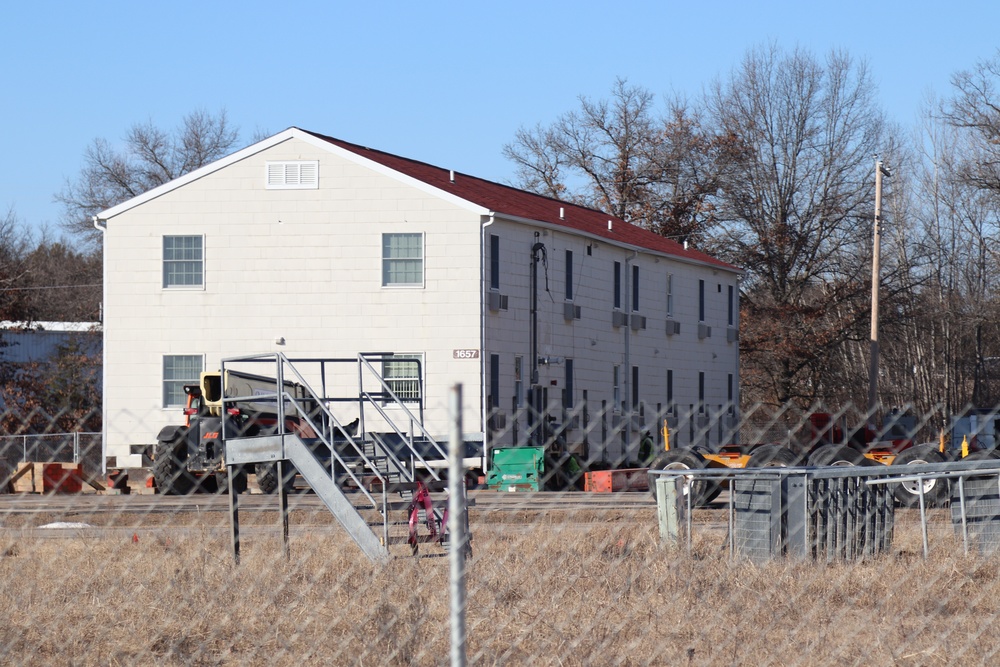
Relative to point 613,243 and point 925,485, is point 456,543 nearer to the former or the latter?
point 925,485

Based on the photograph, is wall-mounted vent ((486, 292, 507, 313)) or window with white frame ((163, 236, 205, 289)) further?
window with white frame ((163, 236, 205, 289))

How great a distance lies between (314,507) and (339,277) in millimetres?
12955

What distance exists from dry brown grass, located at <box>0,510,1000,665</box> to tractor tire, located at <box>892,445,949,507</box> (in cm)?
717

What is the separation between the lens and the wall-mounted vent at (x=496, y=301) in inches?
1308

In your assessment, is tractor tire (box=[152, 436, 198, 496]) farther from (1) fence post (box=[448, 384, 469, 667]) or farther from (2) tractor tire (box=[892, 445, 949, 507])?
(1) fence post (box=[448, 384, 469, 667])

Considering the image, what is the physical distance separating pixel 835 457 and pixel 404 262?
47.4ft

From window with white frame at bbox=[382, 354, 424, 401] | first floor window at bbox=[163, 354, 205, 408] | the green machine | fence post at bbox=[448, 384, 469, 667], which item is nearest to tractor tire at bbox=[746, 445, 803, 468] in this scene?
the green machine

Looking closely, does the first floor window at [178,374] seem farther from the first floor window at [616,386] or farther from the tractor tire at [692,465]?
the tractor tire at [692,465]

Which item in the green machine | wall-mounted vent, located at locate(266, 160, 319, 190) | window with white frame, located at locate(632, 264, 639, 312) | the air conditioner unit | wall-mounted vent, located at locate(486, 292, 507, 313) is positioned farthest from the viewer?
window with white frame, located at locate(632, 264, 639, 312)

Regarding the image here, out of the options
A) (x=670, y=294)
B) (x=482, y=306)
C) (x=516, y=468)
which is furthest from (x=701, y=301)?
(x=516, y=468)

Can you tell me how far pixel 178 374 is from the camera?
34219 millimetres

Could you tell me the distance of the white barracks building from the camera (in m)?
33.1

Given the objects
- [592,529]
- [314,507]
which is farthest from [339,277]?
[592,529]

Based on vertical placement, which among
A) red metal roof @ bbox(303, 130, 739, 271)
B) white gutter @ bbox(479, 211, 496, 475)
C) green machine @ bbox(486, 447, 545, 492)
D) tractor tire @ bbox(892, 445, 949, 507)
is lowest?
green machine @ bbox(486, 447, 545, 492)
